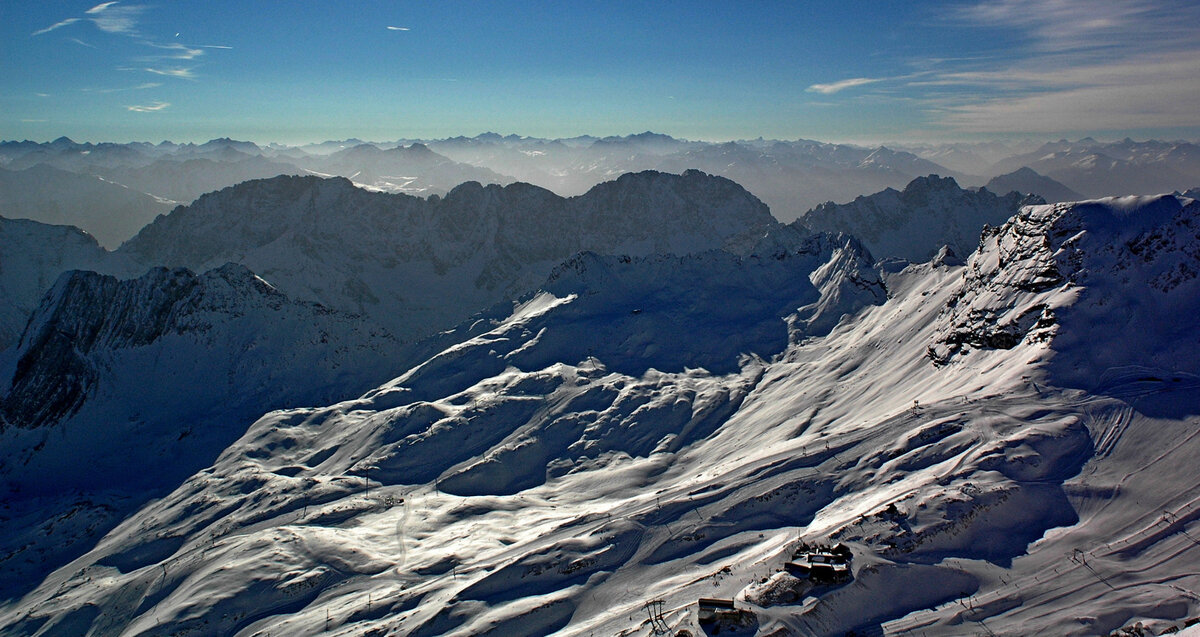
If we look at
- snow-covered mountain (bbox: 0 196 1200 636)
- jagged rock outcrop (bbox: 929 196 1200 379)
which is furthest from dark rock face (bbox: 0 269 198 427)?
jagged rock outcrop (bbox: 929 196 1200 379)

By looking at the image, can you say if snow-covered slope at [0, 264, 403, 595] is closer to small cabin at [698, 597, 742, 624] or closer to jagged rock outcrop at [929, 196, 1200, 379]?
small cabin at [698, 597, 742, 624]

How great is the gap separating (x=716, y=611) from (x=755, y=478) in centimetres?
3379

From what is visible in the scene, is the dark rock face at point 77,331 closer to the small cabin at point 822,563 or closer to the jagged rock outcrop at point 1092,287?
the small cabin at point 822,563

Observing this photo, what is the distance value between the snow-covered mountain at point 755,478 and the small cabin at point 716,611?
1487mm

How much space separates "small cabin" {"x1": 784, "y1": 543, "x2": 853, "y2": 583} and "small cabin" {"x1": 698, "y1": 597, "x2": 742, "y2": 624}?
6411 millimetres

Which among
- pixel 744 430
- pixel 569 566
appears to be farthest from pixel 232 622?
pixel 744 430

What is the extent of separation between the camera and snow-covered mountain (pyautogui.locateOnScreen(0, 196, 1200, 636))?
5050cm

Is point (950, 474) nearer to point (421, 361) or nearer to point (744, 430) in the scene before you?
point (744, 430)

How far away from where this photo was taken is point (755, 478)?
78438mm

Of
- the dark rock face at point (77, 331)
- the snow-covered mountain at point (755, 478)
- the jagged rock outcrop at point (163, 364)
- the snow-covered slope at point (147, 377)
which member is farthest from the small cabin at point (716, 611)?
the dark rock face at point (77, 331)

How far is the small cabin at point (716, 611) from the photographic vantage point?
1784 inches

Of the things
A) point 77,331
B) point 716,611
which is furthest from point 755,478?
point 77,331

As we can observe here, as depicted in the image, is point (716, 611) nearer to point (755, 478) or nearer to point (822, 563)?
point (822, 563)

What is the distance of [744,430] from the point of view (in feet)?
376
